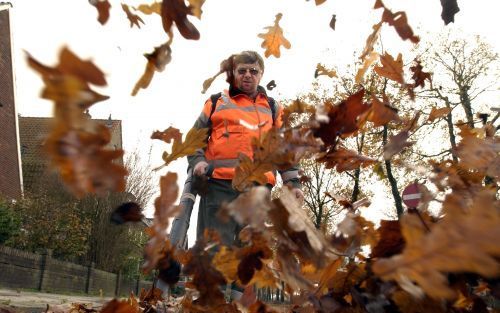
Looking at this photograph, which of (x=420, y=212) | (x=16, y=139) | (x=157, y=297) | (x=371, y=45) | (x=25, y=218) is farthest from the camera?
(x=16, y=139)

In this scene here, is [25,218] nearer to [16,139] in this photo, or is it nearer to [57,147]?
[16,139]

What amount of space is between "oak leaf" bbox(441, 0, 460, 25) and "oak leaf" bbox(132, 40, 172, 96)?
0.61m

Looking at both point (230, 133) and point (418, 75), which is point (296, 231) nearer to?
point (418, 75)

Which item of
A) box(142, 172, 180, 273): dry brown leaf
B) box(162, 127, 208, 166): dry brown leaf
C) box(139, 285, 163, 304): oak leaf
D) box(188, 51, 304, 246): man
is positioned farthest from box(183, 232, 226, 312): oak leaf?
box(188, 51, 304, 246): man

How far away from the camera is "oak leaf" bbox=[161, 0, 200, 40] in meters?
0.84

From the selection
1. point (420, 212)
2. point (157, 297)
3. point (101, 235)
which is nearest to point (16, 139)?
point (101, 235)

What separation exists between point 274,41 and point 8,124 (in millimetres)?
→ 19841

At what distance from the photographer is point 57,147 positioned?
483 millimetres

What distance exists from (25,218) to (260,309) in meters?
15.8

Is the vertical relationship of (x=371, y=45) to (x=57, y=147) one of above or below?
above

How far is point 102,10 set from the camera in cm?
80

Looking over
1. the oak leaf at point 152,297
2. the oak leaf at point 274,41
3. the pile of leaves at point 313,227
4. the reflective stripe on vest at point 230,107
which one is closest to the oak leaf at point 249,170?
the pile of leaves at point 313,227

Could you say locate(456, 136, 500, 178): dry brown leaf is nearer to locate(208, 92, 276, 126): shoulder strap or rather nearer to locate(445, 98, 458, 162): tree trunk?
locate(445, 98, 458, 162): tree trunk

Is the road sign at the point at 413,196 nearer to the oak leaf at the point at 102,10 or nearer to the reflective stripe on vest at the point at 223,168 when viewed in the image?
the oak leaf at the point at 102,10
